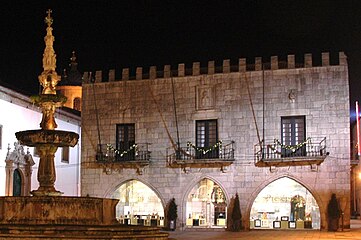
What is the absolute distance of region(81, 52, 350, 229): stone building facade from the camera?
2908 cm

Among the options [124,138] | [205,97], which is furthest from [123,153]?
[205,97]

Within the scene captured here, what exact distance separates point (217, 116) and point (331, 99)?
18.4ft

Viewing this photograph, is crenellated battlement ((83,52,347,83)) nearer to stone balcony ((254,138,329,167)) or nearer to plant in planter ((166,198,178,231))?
stone balcony ((254,138,329,167))

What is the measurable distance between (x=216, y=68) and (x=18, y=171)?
1147cm

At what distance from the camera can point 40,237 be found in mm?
14320

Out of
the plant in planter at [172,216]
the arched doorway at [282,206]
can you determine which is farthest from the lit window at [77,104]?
the arched doorway at [282,206]

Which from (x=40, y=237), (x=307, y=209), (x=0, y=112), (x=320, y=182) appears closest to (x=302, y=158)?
(x=320, y=182)

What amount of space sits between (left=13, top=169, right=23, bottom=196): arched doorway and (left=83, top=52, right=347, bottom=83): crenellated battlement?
6.18 meters

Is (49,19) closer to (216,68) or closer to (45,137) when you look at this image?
(45,137)

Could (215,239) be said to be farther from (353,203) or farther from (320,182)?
(353,203)

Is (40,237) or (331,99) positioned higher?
(331,99)

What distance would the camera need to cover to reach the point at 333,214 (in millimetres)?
28234

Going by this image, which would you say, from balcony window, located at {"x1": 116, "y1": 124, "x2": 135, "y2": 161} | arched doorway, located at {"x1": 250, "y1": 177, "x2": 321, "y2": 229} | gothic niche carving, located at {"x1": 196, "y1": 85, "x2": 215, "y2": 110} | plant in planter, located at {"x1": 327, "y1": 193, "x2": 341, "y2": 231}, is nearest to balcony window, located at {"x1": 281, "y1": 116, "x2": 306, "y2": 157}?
arched doorway, located at {"x1": 250, "y1": 177, "x2": 321, "y2": 229}

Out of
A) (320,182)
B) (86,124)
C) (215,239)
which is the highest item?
(86,124)
